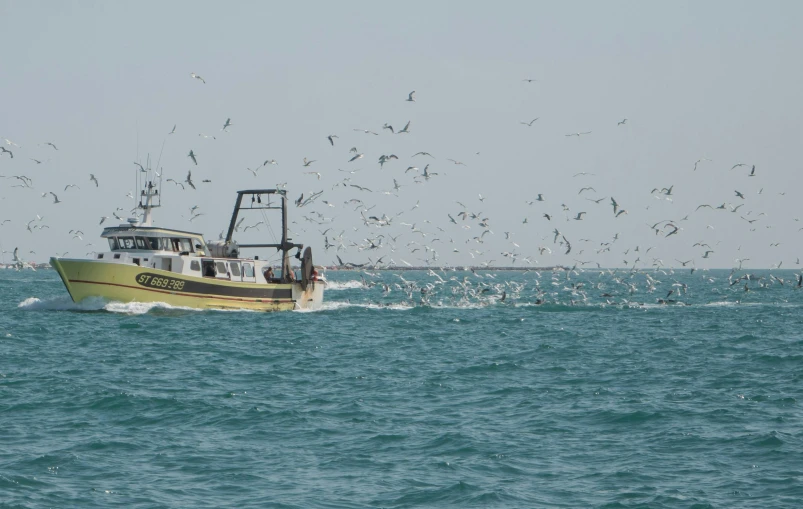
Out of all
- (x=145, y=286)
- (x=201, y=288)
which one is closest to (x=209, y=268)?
(x=201, y=288)

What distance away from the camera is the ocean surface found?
14.2 m

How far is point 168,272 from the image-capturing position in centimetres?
4294

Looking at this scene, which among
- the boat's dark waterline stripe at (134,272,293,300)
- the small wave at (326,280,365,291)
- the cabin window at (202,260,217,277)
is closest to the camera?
the boat's dark waterline stripe at (134,272,293,300)

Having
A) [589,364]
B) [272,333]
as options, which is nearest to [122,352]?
[272,333]

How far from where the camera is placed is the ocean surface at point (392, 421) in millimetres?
14227

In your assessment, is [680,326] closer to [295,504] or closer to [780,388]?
[780,388]

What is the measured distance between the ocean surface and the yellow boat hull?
16.0 feet

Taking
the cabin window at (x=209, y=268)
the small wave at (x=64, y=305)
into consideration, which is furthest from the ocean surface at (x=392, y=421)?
the cabin window at (x=209, y=268)

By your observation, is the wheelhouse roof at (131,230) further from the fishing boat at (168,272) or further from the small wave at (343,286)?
the small wave at (343,286)

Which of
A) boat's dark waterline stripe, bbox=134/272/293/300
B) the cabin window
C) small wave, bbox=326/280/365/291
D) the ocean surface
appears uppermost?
the cabin window

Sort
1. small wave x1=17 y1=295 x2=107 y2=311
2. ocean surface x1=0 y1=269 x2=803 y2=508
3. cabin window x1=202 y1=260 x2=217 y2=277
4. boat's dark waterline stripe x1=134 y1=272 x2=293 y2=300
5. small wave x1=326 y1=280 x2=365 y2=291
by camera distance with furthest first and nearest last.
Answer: small wave x1=326 y1=280 x2=365 y2=291
cabin window x1=202 y1=260 x2=217 y2=277
small wave x1=17 y1=295 x2=107 y2=311
boat's dark waterline stripe x1=134 y1=272 x2=293 y2=300
ocean surface x1=0 y1=269 x2=803 y2=508

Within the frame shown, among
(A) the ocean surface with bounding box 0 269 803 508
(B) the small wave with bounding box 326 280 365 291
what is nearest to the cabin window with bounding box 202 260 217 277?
(A) the ocean surface with bounding box 0 269 803 508

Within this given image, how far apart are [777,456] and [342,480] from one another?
298 inches

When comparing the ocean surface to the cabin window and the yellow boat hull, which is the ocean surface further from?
the cabin window
